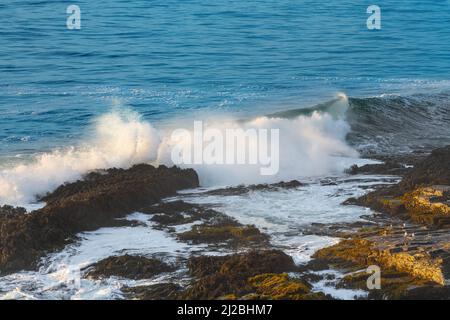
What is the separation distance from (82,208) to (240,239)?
351 cm

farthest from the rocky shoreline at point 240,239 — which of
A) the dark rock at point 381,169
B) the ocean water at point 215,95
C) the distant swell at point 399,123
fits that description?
the distant swell at point 399,123

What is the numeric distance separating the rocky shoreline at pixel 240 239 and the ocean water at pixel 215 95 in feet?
1.33

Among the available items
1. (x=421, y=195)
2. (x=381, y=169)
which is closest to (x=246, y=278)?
(x=421, y=195)

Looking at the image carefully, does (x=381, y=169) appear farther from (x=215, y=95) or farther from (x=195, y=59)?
(x=195, y=59)

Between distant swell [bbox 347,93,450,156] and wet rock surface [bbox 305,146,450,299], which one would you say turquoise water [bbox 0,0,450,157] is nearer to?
distant swell [bbox 347,93,450,156]

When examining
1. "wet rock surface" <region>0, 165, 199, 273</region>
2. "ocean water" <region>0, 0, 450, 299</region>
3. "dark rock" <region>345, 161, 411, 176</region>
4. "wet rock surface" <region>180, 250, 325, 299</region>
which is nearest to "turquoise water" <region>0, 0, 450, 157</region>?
"ocean water" <region>0, 0, 450, 299</region>

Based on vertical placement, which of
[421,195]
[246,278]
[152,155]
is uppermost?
[421,195]

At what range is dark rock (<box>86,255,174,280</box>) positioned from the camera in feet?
54.2

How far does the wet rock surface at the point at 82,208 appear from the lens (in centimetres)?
1778

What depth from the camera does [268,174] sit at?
81.2 ft

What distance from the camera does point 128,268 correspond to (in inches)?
658

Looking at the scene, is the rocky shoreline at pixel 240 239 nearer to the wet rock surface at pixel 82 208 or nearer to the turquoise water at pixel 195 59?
the wet rock surface at pixel 82 208

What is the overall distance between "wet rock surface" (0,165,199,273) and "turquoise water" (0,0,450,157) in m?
6.27
